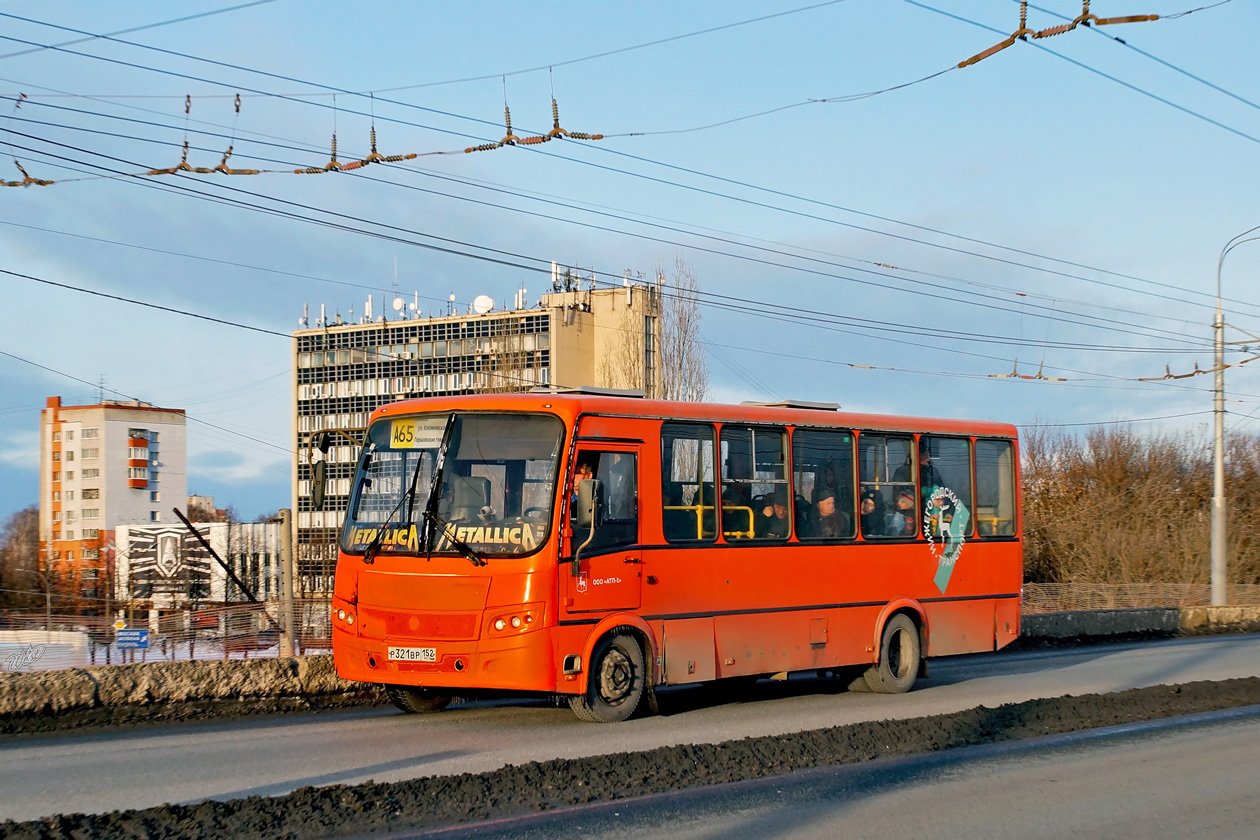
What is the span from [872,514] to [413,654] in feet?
20.3


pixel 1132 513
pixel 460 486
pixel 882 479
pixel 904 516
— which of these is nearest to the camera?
pixel 460 486

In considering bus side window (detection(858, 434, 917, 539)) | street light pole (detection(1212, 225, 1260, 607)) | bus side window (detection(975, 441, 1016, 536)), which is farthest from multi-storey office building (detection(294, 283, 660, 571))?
bus side window (detection(858, 434, 917, 539))

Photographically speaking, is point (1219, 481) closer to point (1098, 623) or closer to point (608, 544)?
point (1098, 623)

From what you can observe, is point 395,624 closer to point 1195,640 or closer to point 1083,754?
point 1083,754

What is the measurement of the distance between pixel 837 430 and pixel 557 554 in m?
4.80

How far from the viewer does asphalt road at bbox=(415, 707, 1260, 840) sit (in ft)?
24.1

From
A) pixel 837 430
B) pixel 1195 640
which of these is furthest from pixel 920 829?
pixel 1195 640

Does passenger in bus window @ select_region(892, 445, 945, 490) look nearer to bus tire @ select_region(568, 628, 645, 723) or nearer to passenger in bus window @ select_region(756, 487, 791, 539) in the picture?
passenger in bus window @ select_region(756, 487, 791, 539)

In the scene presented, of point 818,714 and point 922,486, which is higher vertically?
point 922,486

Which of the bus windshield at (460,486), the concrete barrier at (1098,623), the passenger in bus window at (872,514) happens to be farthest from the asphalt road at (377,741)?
the concrete barrier at (1098,623)

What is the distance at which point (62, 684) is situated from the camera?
457 inches

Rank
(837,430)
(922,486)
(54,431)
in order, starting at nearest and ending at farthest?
1. (837,430)
2. (922,486)
3. (54,431)

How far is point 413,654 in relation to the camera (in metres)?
11.6

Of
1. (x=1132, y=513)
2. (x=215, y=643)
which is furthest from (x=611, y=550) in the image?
(x=1132, y=513)
